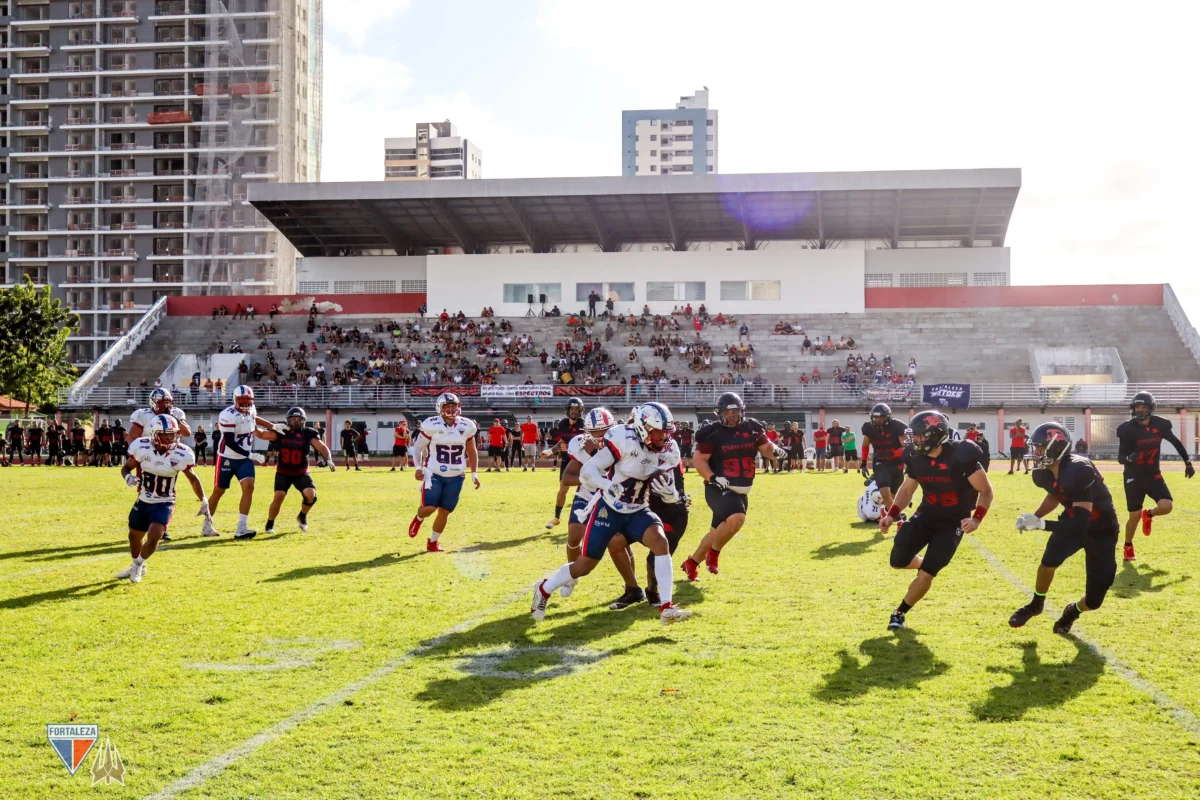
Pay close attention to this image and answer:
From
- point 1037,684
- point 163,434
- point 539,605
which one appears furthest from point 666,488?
point 163,434

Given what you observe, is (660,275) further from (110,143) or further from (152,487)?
(110,143)

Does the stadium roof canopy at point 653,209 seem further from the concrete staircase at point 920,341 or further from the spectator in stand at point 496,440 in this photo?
the spectator in stand at point 496,440


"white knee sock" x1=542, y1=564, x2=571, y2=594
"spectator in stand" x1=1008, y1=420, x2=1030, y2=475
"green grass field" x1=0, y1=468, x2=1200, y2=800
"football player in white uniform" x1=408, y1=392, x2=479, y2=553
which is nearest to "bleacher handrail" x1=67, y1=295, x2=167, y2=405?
"spectator in stand" x1=1008, y1=420, x2=1030, y2=475

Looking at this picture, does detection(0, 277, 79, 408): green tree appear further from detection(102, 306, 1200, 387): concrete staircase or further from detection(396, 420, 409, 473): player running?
detection(396, 420, 409, 473): player running

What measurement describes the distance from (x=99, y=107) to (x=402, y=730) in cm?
9924

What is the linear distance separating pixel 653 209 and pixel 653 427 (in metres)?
49.3

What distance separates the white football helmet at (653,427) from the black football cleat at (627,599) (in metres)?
1.62

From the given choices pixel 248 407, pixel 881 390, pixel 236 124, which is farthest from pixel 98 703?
pixel 236 124

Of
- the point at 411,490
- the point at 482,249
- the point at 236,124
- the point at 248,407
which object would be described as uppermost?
the point at 236,124

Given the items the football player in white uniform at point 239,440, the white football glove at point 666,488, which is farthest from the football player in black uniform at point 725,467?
the football player in white uniform at point 239,440

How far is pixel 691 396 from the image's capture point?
46844mm

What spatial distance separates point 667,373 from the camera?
49.9 meters

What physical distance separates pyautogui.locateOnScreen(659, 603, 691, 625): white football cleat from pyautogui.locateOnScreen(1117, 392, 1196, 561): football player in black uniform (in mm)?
7066

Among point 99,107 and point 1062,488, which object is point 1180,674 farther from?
point 99,107
